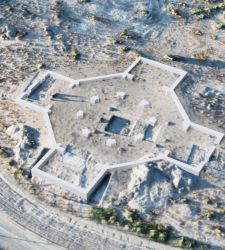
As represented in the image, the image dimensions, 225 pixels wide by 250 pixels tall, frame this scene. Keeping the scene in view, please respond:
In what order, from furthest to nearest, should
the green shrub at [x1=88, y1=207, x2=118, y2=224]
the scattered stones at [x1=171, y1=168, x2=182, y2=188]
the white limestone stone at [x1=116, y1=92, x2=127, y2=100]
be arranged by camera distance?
the white limestone stone at [x1=116, y1=92, x2=127, y2=100], the scattered stones at [x1=171, y1=168, x2=182, y2=188], the green shrub at [x1=88, y1=207, x2=118, y2=224]

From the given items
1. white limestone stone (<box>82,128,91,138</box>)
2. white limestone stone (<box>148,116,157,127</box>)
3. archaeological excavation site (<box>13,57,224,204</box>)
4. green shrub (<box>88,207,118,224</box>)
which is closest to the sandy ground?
green shrub (<box>88,207,118,224</box>)

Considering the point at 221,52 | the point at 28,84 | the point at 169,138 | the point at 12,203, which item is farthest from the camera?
the point at 221,52

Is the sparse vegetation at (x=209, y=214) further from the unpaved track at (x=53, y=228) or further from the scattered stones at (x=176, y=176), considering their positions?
the unpaved track at (x=53, y=228)

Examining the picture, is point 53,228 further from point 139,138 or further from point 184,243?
point 139,138

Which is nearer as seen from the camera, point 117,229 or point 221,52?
point 117,229

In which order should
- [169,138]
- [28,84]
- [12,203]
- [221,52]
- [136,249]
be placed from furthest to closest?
[221,52]
[28,84]
[169,138]
[12,203]
[136,249]

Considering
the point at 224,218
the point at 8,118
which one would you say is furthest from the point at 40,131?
the point at 224,218

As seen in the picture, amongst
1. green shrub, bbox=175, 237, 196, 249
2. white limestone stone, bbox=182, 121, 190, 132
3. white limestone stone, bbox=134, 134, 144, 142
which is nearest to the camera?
green shrub, bbox=175, 237, 196, 249

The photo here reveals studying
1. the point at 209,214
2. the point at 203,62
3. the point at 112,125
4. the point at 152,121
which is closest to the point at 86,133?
the point at 112,125

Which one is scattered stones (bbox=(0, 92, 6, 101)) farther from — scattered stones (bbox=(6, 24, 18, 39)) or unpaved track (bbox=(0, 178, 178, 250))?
unpaved track (bbox=(0, 178, 178, 250))

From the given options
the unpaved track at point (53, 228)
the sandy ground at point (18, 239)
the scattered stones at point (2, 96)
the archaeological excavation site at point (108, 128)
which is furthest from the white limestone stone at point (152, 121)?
the sandy ground at point (18, 239)

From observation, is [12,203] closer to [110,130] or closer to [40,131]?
[40,131]
